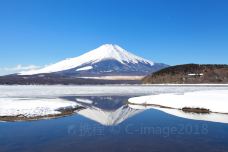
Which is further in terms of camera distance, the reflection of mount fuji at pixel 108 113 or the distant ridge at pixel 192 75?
the distant ridge at pixel 192 75

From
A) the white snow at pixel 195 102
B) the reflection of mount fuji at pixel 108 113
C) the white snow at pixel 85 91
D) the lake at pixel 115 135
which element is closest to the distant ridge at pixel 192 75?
the white snow at pixel 85 91

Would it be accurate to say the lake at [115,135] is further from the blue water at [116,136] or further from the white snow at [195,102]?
the white snow at [195,102]

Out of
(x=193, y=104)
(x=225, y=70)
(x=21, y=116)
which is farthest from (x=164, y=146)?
(x=225, y=70)

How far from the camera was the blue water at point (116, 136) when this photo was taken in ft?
57.7

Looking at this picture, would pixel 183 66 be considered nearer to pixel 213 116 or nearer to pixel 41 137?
pixel 213 116

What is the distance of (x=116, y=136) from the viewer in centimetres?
2083

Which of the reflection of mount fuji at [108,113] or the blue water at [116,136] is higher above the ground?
the reflection of mount fuji at [108,113]

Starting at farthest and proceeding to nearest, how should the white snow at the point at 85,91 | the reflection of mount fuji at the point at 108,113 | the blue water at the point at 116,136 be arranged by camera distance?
the white snow at the point at 85,91 → the reflection of mount fuji at the point at 108,113 → the blue water at the point at 116,136

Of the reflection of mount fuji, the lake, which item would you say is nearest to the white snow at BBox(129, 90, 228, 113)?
the reflection of mount fuji

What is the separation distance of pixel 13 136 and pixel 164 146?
10258 mm

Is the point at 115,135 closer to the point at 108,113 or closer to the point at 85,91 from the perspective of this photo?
the point at 108,113

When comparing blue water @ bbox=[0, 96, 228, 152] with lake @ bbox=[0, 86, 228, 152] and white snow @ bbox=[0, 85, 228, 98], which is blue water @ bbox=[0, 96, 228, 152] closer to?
lake @ bbox=[0, 86, 228, 152]

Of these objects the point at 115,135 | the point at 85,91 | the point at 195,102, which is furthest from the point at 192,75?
the point at 115,135

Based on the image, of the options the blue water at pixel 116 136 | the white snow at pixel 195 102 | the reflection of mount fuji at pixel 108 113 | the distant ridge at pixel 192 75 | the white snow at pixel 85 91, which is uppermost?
the distant ridge at pixel 192 75
